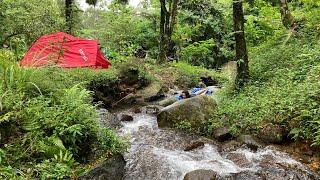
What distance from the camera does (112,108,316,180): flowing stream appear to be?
6527 mm

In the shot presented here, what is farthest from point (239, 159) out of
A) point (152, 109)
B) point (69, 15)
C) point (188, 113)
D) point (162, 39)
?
point (162, 39)

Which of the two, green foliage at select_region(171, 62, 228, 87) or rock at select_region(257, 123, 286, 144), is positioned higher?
rock at select_region(257, 123, 286, 144)

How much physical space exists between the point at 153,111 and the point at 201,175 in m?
5.43

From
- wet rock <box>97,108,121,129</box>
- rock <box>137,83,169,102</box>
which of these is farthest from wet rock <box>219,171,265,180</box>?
rock <box>137,83,169,102</box>

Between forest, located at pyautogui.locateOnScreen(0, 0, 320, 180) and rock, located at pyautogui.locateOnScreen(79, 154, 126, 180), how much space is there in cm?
2

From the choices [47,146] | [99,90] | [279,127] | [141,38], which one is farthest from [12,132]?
[141,38]

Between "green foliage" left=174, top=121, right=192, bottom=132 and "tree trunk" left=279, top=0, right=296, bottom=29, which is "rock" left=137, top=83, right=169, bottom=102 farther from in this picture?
"tree trunk" left=279, top=0, right=296, bottom=29

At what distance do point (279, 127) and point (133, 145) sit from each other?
3285 millimetres

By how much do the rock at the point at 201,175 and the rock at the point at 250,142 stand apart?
1.85 m

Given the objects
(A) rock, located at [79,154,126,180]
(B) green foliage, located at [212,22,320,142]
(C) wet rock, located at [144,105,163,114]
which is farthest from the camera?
(C) wet rock, located at [144,105,163,114]

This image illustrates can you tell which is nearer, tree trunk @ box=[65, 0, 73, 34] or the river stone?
the river stone

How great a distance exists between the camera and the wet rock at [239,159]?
7.07 metres

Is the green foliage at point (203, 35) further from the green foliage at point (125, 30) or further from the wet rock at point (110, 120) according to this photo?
the wet rock at point (110, 120)

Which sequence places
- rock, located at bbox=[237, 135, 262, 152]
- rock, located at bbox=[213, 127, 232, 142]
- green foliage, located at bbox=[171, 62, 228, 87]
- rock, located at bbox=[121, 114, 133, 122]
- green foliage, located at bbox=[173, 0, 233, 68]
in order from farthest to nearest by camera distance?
1. green foliage, located at bbox=[173, 0, 233, 68]
2. green foliage, located at bbox=[171, 62, 228, 87]
3. rock, located at bbox=[121, 114, 133, 122]
4. rock, located at bbox=[213, 127, 232, 142]
5. rock, located at bbox=[237, 135, 262, 152]
